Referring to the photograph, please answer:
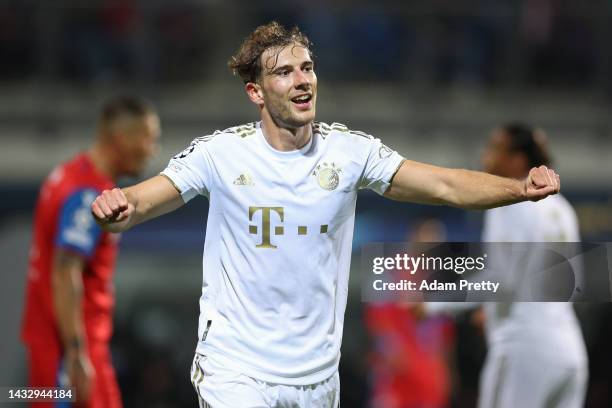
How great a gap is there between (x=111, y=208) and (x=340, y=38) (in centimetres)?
768

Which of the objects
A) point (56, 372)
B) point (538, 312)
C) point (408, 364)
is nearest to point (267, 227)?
point (56, 372)

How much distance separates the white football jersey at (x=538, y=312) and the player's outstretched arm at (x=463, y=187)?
2.03m

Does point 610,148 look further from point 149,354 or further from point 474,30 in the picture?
point 149,354

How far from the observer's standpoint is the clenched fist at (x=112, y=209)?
12.8 ft

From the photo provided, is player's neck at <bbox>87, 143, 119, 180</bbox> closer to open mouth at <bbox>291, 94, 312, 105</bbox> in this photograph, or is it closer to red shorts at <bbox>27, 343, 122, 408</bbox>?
red shorts at <bbox>27, 343, 122, 408</bbox>

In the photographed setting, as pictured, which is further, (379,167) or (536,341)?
(536,341)

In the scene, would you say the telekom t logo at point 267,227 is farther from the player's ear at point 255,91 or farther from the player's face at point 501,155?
the player's face at point 501,155

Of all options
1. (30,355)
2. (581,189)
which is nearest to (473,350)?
(581,189)

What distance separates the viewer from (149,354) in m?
9.52

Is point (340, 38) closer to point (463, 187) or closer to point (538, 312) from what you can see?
point (538, 312)

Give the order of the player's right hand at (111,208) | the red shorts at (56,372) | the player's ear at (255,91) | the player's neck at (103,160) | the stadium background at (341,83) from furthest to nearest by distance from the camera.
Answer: the stadium background at (341,83)
the player's neck at (103,160)
the red shorts at (56,372)
the player's ear at (255,91)
the player's right hand at (111,208)

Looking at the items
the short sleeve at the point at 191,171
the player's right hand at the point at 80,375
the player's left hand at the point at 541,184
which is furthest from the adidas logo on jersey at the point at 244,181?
the player's right hand at the point at 80,375

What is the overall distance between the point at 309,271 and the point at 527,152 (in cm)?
260

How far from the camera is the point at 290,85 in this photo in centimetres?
420
